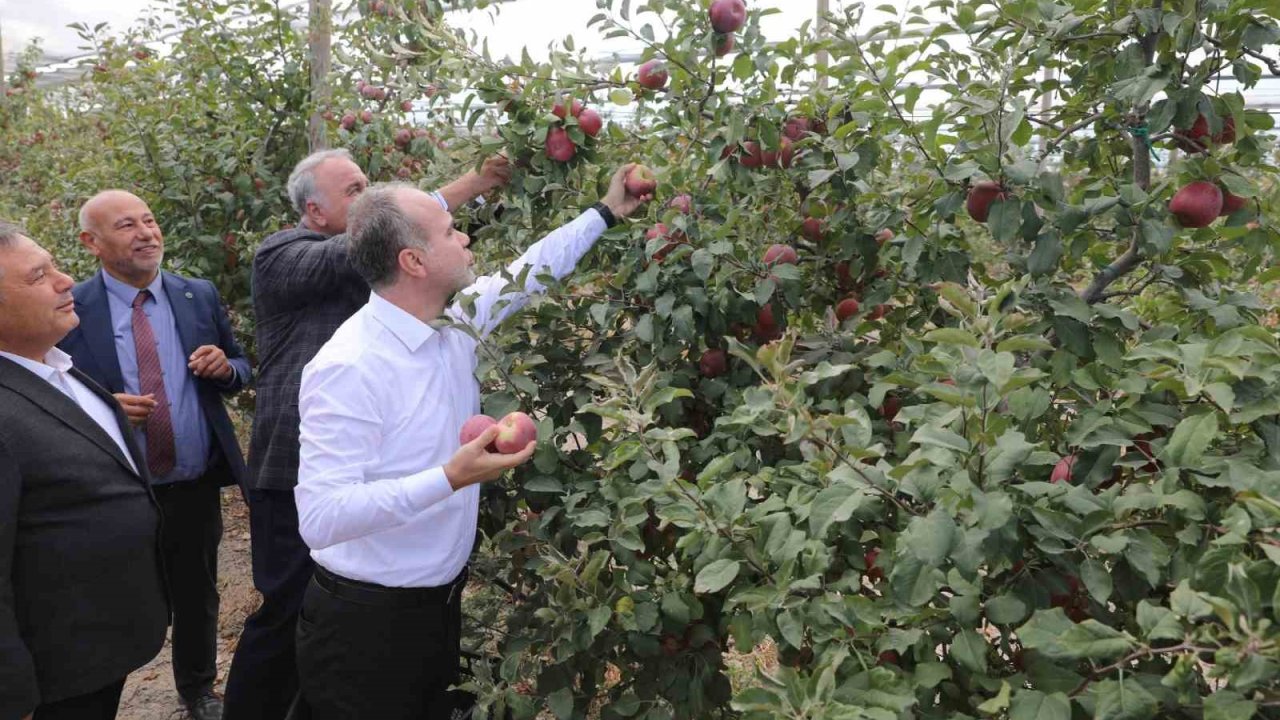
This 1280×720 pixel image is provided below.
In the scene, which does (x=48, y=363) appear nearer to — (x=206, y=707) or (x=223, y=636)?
(x=206, y=707)

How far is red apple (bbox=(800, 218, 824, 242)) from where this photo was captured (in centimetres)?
223

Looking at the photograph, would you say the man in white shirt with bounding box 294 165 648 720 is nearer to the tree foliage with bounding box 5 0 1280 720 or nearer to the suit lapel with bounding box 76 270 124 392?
the tree foliage with bounding box 5 0 1280 720

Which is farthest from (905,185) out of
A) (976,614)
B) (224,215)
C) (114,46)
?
(114,46)

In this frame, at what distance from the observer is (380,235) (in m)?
1.98

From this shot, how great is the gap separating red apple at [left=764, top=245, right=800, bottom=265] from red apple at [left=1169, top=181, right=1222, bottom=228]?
27.6 inches

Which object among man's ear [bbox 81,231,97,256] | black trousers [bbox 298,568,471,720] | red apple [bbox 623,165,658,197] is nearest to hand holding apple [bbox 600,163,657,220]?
red apple [bbox 623,165,658,197]

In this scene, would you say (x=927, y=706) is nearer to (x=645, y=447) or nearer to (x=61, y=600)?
(x=645, y=447)

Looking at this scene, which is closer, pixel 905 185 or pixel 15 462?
pixel 15 462

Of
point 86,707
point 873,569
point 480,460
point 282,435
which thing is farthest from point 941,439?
point 282,435

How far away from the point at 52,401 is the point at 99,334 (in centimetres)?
99

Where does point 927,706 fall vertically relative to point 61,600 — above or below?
above

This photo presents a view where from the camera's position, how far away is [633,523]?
5.48 feet

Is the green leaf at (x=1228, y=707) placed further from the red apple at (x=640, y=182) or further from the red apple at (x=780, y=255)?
the red apple at (x=640, y=182)

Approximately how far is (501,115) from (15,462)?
1195mm
